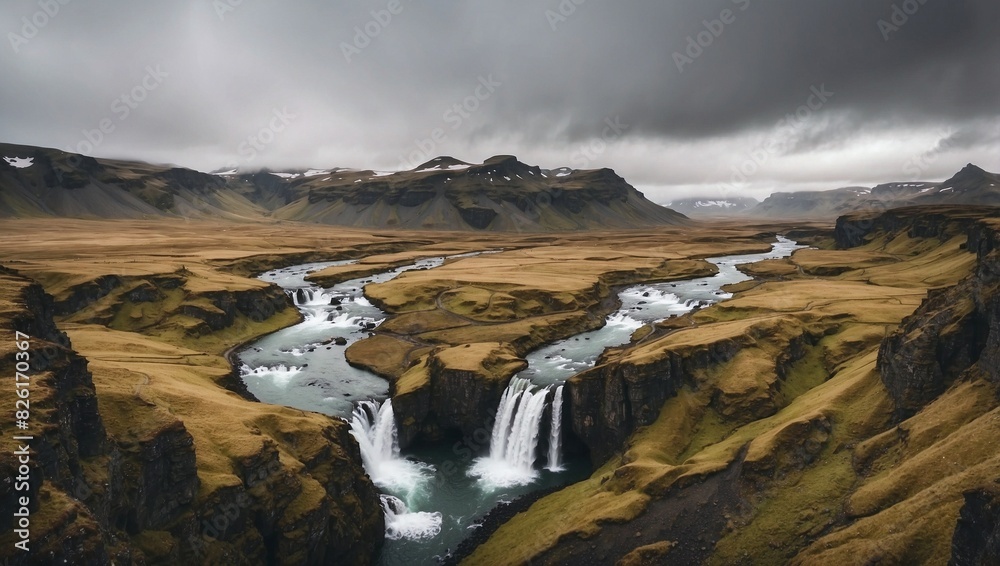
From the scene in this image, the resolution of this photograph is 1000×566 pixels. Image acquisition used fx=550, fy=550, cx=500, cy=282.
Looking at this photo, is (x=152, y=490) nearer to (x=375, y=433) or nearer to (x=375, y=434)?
(x=375, y=434)

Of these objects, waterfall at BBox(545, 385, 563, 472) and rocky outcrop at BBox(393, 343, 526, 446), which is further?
rocky outcrop at BBox(393, 343, 526, 446)

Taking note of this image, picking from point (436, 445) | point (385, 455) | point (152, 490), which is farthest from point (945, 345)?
point (152, 490)

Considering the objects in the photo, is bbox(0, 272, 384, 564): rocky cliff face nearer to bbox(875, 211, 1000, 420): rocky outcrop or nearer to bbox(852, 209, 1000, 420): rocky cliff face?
bbox(875, 211, 1000, 420): rocky outcrop

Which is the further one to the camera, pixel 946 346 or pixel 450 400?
pixel 450 400

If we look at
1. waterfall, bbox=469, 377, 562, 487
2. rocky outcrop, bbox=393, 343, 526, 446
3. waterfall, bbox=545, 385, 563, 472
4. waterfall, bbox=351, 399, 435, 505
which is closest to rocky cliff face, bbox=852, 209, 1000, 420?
waterfall, bbox=545, 385, 563, 472

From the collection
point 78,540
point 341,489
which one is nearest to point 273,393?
point 341,489

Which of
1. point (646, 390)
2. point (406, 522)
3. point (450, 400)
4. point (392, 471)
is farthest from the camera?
point (450, 400)

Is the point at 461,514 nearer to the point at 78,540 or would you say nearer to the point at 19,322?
the point at 78,540

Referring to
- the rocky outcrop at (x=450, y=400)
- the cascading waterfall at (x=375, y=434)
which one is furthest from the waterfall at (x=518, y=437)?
the cascading waterfall at (x=375, y=434)
